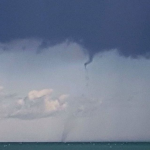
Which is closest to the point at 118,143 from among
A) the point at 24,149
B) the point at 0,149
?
the point at 24,149

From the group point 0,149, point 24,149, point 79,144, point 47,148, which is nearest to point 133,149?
point 79,144

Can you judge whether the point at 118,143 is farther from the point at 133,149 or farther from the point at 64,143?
the point at 64,143

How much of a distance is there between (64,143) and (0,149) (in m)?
1.29

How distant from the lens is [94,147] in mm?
7730

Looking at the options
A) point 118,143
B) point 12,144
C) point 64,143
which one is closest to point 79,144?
point 64,143

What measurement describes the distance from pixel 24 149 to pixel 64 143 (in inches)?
32.5

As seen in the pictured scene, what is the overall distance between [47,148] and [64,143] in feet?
1.25

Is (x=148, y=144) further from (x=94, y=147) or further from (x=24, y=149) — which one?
(x=24, y=149)

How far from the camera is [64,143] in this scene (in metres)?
7.48

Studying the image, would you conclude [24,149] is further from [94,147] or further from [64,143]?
[94,147]

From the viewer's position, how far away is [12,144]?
7566mm

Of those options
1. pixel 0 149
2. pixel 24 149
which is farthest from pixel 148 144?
pixel 0 149

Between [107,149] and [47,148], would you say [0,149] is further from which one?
[107,149]

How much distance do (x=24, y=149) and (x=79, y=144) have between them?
44.1 inches
